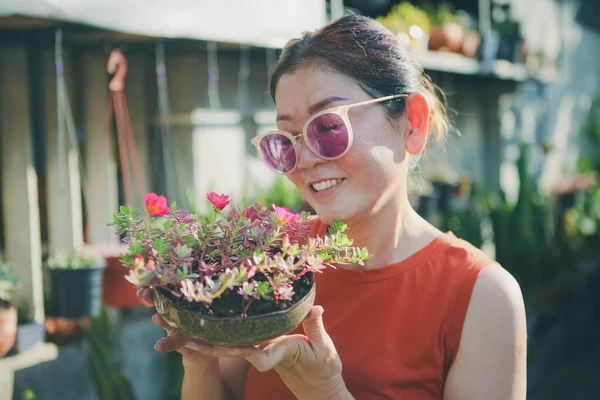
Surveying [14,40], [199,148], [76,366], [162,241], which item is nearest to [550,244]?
[199,148]

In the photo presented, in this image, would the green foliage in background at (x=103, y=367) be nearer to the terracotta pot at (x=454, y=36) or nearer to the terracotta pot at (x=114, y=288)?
the terracotta pot at (x=114, y=288)

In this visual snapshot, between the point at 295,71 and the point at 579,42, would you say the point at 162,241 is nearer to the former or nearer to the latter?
the point at 295,71

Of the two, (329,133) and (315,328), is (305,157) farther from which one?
(315,328)

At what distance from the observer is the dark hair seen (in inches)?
62.6

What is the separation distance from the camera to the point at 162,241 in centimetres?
125

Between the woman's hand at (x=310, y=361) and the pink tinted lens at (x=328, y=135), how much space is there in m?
0.41

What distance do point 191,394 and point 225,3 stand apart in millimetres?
2694

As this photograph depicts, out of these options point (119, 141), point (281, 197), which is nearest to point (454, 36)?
point (281, 197)

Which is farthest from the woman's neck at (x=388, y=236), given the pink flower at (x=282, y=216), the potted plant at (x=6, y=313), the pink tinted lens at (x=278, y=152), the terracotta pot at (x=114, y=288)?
the terracotta pot at (x=114, y=288)

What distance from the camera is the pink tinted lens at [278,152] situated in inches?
64.7

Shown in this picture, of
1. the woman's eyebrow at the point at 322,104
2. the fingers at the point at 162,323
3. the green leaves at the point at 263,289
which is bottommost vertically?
the fingers at the point at 162,323

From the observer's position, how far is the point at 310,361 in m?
1.37

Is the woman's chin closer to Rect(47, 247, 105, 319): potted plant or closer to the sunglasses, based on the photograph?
the sunglasses

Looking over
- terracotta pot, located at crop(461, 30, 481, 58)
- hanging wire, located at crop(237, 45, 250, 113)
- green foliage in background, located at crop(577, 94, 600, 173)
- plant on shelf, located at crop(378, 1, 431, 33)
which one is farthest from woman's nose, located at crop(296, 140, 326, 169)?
green foliage in background, located at crop(577, 94, 600, 173)
